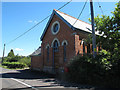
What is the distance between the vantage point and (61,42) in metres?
14.8

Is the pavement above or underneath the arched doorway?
underneath

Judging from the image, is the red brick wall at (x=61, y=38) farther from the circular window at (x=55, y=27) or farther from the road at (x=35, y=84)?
the road at (x=35, y=84)

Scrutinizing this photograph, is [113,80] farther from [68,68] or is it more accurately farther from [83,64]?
[68,68]

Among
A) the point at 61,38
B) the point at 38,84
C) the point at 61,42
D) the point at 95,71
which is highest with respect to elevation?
the point at 61,38

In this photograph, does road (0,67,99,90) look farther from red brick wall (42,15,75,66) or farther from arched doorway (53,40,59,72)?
arched doorway (53,40,59,72)

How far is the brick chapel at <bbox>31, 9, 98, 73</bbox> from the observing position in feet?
43.0

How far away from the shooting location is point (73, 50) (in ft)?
41.6

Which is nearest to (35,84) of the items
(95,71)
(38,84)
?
(38,84)

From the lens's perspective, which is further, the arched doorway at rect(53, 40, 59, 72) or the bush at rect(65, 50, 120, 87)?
the arched doorway at rect(53, 40, 59, 72)

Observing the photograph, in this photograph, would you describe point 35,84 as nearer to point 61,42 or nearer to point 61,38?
point 61,42

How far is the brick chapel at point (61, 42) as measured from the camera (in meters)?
13.1

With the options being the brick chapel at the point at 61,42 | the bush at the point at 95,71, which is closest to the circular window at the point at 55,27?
the brick chapel at the point at 61,42

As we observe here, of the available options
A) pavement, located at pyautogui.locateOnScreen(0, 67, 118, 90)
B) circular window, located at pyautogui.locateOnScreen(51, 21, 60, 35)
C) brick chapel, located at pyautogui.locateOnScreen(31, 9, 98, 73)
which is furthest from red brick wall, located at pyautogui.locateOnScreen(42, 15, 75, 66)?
pavement, located at pyautogui.locateOnScreen(0, 67, 118, 90)

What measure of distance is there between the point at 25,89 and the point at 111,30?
9.53m
